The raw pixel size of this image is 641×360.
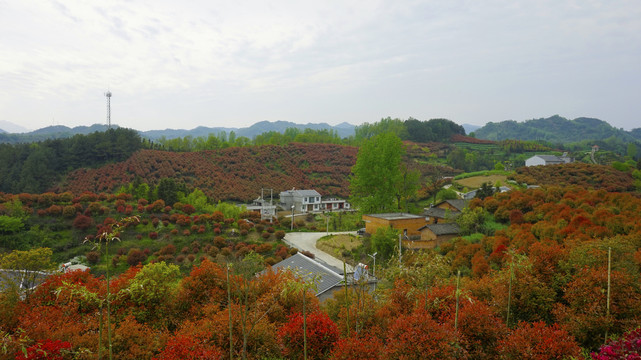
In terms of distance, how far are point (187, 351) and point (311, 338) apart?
6.26 ft

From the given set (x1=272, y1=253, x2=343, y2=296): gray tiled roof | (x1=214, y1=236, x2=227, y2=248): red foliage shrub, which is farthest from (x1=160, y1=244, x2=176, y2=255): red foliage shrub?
(x1=272, y1=253, x2=343, y2=296): gray tiled roof

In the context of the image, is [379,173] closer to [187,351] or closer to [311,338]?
[311,338]

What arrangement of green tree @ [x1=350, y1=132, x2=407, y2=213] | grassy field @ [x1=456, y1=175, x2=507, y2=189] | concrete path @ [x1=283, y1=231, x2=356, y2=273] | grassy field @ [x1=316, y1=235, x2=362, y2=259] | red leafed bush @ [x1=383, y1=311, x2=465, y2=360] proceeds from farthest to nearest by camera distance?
grassy field @ [x1=456, y1=175, x2=507, y2=189] < green tree @ [x1=350, y1=132, x2=407, y2=213] < grassy field @ [x1=316, y1=235, x2=362, y2=259] < concrete path @ [x1=283, y1=231, x2=356, y2=273] < red leafed bush @ [x1=383, y1=311, x2=465, y2=360]

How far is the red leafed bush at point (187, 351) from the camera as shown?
4.47 m

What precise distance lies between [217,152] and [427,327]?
55572mm

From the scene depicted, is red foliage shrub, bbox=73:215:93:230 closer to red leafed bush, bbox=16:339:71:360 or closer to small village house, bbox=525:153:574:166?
red leafed bush, bbox=16:339:71:360

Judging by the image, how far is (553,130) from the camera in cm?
18450

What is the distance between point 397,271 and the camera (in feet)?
24.0

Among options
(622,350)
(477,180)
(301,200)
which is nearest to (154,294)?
(622,350)

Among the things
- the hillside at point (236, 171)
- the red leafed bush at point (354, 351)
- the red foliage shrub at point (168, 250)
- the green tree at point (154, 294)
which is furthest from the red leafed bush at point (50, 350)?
the hillside at point (236, 171)

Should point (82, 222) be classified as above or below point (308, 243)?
above

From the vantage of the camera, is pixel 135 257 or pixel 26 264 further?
pixel 135 257

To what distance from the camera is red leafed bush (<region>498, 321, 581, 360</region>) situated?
4.58m

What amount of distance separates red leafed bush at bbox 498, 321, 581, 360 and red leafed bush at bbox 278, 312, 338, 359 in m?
2.58
